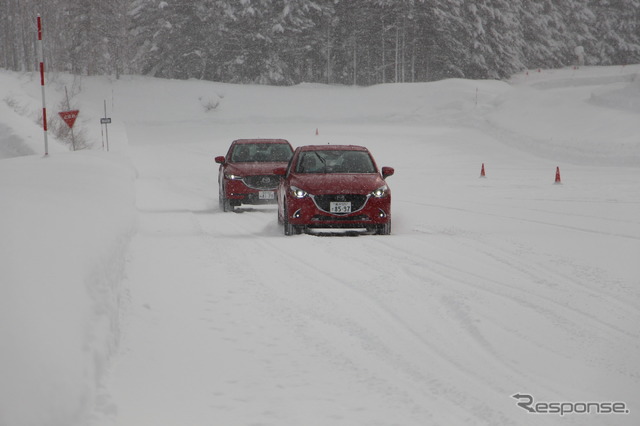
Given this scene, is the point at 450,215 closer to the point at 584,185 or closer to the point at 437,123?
the point at 584,185

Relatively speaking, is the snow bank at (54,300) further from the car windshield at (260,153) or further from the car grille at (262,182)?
the car windshield at (260,153)

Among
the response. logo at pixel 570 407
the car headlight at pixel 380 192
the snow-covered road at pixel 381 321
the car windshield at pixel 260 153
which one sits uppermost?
the car windshield at pixel 260 153

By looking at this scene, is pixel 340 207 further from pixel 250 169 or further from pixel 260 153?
pixel 260 153

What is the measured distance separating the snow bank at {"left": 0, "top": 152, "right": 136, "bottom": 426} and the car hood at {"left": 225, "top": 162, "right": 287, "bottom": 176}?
21.7 feet

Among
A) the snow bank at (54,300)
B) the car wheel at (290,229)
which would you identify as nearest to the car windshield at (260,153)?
the car wheel at (290,229)

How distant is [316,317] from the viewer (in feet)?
23.6

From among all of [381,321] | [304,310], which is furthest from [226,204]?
[381,321]

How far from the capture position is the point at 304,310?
24.5 ft

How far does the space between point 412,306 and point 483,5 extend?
7085 centimetres

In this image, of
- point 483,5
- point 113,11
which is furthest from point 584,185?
point 113,11

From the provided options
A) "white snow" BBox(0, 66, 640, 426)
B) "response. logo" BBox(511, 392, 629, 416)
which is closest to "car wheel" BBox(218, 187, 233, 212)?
"white snow" BBox(0, 66, 640, 426)

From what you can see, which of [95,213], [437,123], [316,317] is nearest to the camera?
[316,317]

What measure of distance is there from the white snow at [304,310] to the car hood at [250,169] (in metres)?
0.96

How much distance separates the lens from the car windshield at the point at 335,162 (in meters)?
13.9
